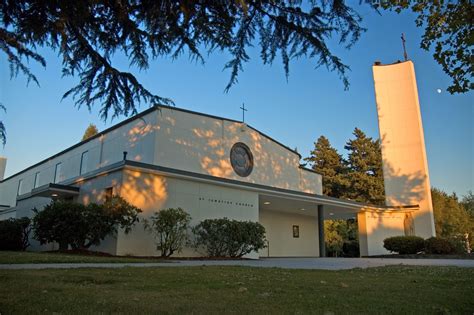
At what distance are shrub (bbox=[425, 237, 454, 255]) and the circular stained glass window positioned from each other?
10047 mm

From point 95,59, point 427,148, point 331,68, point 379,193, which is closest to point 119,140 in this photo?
point 95,59

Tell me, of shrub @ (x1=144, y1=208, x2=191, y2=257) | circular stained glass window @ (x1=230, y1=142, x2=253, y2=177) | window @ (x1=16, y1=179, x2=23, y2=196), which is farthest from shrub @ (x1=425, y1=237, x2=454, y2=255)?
window @ (x1=16, y1=179, x2=23, y2=196)

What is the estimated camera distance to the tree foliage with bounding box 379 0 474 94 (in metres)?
3.66

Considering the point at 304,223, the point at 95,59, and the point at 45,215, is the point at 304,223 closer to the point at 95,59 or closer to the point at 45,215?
the point at 45,215

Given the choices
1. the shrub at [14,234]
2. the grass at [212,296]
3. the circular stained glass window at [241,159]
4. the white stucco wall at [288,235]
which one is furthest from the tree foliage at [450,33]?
the white stucco wall at [288,235]

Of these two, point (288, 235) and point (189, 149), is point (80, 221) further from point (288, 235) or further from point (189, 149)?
point (288, 235)

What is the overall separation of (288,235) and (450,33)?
21.4m

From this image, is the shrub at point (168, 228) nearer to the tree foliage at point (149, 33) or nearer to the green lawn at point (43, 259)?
the green lawn at point (43, 259)

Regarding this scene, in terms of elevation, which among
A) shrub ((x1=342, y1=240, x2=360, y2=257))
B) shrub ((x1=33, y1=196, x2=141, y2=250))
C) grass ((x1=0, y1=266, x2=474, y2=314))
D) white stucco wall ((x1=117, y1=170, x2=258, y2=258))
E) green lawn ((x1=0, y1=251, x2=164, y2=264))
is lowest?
grass ((x1=0, y1=266, x2=474, y2=314))

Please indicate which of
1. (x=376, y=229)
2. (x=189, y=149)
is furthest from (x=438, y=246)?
(x=189, y=149)

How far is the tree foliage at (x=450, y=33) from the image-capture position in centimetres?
366

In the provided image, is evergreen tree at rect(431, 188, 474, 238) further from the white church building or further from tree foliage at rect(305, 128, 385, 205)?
the white church building

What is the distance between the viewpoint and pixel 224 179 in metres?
16.6

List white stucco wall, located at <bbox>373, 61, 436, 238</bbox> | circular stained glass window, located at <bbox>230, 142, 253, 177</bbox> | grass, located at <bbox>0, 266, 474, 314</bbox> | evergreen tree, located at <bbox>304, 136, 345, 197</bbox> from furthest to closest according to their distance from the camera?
evergreen tree, located at <bbox>304, 136, 345, 197</bbox>
white stucco wall, located at <bbox>373, 61, 436, 238</bbox>
circular stained glass window, located at <bbox>230, 142, 253, 177</bbox>
grass, located at <bbox>0, 266, 474, 314</bbox>
